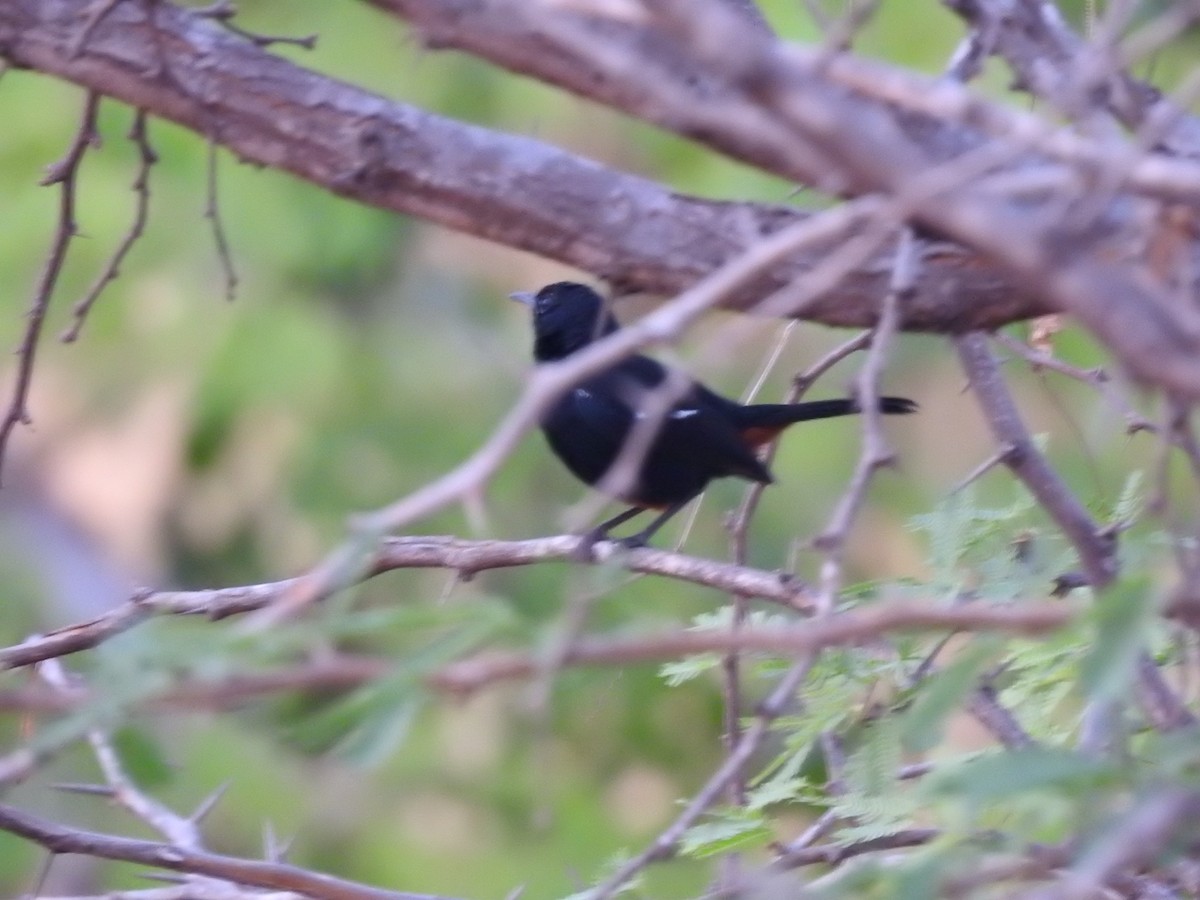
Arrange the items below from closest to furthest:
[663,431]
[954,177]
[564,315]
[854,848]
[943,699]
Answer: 1. [954,177]
2. [943,699]
3. [854,848]
4. [663,431]
5. [564,315]

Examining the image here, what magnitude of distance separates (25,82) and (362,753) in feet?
18.2

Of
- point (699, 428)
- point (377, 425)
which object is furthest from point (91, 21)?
point (377, 425)

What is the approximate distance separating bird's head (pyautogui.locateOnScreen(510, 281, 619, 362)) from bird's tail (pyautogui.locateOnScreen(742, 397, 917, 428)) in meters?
0.57

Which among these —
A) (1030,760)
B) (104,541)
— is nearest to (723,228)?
(1030,760)

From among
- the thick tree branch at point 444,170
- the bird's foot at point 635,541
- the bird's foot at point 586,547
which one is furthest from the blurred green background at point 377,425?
the thick tree branch at point 444,170

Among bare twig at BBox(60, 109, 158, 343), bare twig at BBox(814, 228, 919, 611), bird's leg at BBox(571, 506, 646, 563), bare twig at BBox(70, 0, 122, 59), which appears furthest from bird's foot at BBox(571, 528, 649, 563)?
bare twig at BBox(70, 0, 122, 59)

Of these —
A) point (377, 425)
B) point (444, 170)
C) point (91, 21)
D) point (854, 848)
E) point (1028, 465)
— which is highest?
point (91, 21)

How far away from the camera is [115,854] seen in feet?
7.84

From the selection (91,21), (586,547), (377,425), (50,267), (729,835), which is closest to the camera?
(91,21)

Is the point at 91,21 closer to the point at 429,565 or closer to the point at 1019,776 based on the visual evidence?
the point at 429,565

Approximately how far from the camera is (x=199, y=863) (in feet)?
7.80

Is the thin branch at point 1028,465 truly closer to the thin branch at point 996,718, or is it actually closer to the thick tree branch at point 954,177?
the thin branch at point 996,718

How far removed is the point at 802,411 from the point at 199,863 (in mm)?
2007

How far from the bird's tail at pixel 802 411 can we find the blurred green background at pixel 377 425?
1.94 meters
